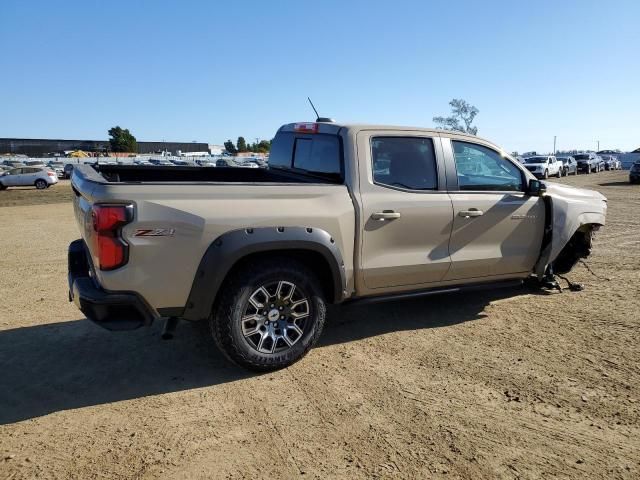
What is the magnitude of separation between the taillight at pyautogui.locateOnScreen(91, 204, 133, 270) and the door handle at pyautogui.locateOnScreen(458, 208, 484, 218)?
2850mm

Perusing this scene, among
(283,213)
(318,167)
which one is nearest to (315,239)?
(283,213)

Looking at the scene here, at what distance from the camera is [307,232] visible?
3723mm

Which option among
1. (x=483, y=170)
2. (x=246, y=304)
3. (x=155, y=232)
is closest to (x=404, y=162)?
(x=483, y=170)

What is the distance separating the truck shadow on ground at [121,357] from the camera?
3502 mm

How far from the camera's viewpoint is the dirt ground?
2732 millimetres

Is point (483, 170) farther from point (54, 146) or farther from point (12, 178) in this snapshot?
point (54, 146)

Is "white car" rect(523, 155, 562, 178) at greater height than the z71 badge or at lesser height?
greater

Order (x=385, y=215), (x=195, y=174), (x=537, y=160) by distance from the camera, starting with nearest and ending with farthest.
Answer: (x=385, y=215)
(x=195, y=174)
(x=537, y=160)

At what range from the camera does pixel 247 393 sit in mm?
3535

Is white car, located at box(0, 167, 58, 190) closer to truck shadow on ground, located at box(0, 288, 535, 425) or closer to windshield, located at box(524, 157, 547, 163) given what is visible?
truck shadow on ground, located at box(0, 288, 535, 425)

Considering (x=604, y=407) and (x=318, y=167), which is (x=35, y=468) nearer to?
(x=318, y=167)

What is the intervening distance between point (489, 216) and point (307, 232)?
1.98 meters

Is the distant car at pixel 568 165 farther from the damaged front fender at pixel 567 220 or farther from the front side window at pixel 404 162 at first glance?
the front side window at pixel 404 162

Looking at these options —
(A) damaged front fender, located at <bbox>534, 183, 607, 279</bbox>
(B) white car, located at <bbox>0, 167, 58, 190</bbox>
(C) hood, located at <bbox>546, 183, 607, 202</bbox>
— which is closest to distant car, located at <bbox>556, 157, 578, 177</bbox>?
(A) damaged front fender, located at <bbox>534, 183, 607, 279</bbox>
